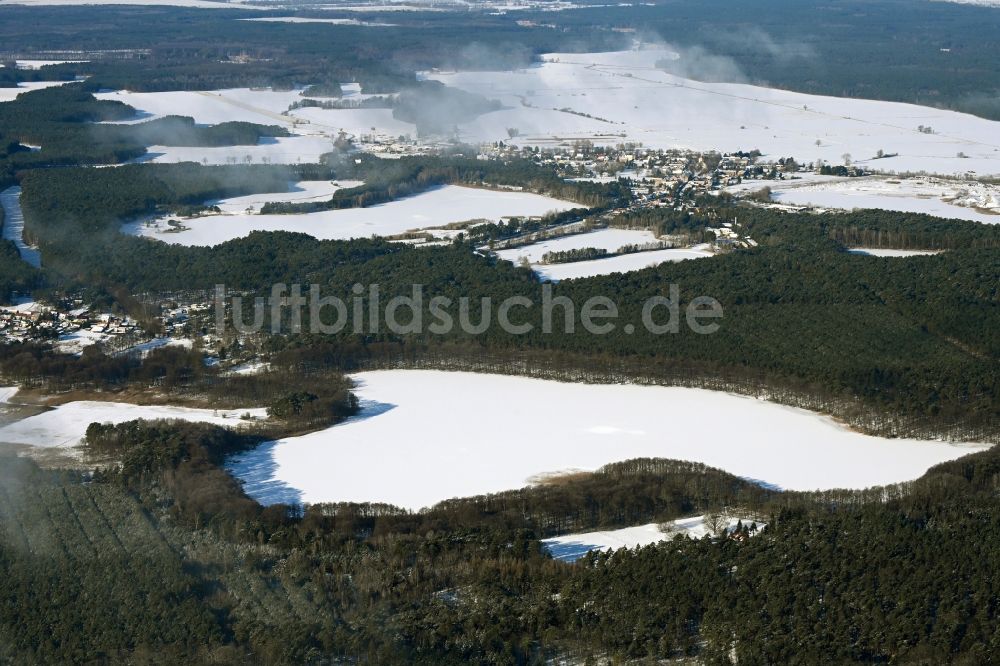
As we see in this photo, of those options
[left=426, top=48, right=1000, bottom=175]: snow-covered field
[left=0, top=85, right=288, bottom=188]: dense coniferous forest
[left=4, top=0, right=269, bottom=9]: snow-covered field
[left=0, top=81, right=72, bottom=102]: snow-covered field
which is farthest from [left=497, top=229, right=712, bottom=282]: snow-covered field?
[left=4, top=0, right=269, bottom=9]: snow-covered field

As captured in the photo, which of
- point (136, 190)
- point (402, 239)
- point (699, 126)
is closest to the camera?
point (402, 239)

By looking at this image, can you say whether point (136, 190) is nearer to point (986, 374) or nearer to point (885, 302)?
point (885, 302)

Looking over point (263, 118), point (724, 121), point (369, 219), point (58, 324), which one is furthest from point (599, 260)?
point (263, 118)

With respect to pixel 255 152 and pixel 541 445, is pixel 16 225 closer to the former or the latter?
pixel 255 152

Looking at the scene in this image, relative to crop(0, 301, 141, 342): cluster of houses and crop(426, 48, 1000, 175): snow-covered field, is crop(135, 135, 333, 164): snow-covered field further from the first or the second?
crop(0, 301, 141, 342): cluster of houses

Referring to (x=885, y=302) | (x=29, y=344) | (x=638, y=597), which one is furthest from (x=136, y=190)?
(x=638, y=597)

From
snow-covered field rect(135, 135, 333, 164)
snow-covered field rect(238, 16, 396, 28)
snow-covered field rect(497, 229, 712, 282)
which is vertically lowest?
snow-covered field rect(497, 229, 712, 282)
